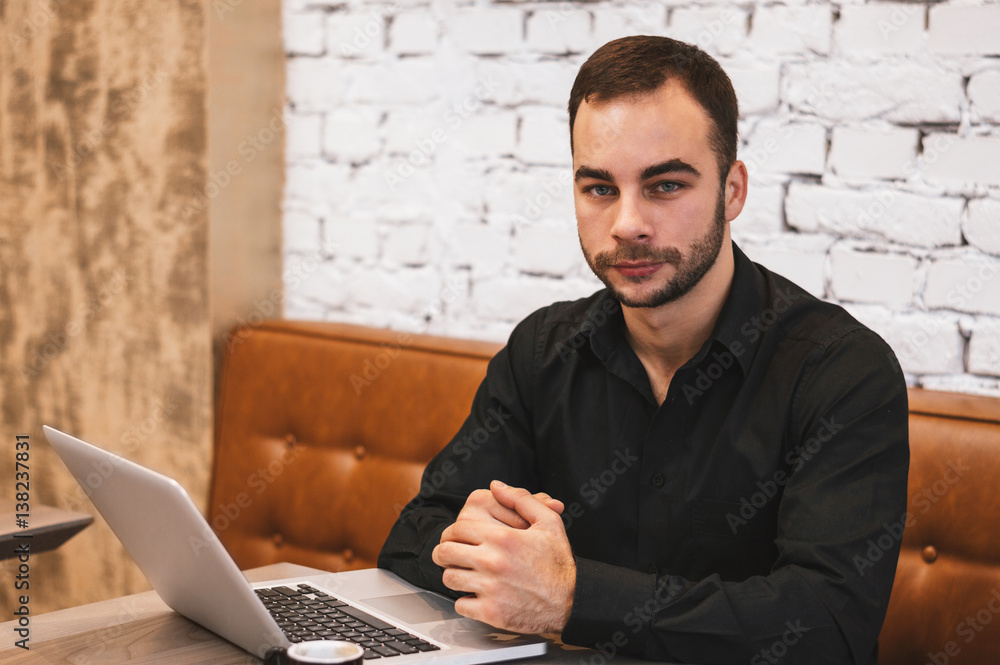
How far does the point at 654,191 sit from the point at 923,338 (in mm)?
620

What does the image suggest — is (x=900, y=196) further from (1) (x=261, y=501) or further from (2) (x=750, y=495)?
(1) (x=261, y=501)

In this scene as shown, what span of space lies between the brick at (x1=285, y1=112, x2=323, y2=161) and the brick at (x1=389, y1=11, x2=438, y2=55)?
0.26m

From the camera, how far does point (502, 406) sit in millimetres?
1367

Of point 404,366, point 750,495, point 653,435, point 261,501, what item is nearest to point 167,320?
point 261,501

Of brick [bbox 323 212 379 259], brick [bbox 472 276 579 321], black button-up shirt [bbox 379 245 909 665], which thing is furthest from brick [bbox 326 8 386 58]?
black button-up shirt [bbox 379 245 909 665]

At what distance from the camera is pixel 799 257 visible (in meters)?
1.62

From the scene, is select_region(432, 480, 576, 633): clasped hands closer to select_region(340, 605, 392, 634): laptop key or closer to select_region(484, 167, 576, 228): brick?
select_region(340, 605, 392, 634): laptop key

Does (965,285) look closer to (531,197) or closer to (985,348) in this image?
(985,348)

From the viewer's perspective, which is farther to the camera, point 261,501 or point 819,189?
point 261,501

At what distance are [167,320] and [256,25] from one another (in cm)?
70

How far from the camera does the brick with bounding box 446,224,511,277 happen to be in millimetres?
1916

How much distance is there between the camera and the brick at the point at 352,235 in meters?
2.08

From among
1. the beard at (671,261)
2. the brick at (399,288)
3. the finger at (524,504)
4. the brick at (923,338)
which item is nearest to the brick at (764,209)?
the brick at (923,338)

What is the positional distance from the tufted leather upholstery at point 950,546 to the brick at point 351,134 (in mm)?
1266
